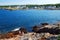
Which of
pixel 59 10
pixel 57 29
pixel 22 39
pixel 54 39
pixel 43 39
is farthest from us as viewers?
pixel 59 10

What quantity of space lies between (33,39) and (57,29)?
16.2ft

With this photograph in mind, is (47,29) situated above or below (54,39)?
below

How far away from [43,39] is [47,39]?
1.89ft

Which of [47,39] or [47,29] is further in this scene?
[47,29]

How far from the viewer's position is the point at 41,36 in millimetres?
18266

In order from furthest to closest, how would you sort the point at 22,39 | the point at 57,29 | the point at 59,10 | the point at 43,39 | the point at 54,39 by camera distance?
the point at 59,10 → the point at 57,29 → the point at 43,39 → the point at 22,39 → the point at 54,39

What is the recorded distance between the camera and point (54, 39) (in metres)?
14.9

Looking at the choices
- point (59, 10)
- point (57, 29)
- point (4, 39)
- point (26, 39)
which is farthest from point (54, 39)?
point (59, 10)

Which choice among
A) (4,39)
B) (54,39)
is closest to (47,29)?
(4,39)

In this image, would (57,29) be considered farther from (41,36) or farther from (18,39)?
(18,39)

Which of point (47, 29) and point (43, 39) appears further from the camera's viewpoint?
point (47, 29)

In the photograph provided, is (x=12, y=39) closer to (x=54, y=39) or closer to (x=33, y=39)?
(x=33, y=39)

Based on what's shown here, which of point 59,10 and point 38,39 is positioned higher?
point 38,39

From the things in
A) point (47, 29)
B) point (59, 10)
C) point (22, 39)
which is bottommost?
point (59, 10)
